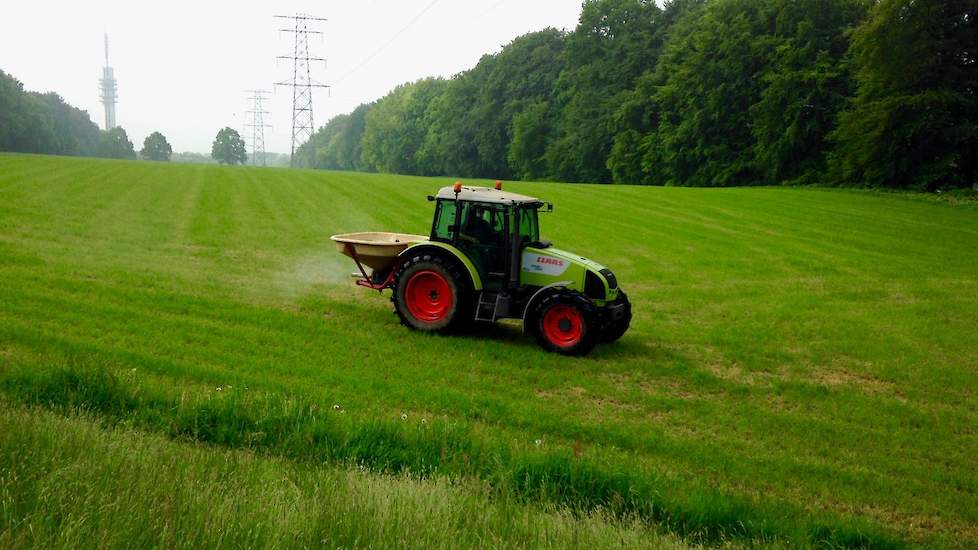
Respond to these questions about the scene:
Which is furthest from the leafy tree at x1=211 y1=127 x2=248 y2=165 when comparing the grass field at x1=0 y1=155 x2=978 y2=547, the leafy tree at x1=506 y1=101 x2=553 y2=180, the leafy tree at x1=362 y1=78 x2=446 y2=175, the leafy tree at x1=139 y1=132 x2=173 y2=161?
the grass field at x1=0 y1=155 x2=978 y2=547

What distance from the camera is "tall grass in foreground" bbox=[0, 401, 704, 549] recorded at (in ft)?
11.3

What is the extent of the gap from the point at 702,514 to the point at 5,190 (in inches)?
1054

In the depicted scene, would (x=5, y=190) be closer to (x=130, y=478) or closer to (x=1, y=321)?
(x=1, y=321)


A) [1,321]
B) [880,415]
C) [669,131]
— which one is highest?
[669,131]

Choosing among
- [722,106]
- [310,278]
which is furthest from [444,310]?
[722,106]

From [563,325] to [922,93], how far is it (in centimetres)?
4066

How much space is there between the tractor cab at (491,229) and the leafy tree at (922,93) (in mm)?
38936

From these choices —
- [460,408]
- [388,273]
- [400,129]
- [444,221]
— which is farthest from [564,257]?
[400,129]

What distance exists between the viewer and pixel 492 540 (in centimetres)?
393

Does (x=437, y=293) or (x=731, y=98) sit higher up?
(x=731, y=98)

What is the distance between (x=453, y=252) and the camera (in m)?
11.0

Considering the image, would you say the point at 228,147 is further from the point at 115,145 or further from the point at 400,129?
the point at 400,129

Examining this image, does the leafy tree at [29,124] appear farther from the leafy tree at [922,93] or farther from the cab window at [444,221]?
the cab window at [444,221]

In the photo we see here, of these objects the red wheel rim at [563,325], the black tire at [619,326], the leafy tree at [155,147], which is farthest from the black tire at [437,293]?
the leafy tree at [155,147]
